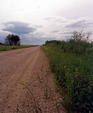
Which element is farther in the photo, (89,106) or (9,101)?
(9,101)

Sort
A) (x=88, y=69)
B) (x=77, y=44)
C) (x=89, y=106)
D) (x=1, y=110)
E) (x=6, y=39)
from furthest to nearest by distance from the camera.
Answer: (x=6, y=39)
(x=77, y=44)
(x=88, y=69)
(x=1, y=110)
(x=89, y=106)

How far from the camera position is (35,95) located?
2949mm

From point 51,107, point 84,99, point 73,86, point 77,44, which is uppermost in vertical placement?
point 77,44

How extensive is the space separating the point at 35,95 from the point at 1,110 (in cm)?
98

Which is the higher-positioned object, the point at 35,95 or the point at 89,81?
the point at 89,81

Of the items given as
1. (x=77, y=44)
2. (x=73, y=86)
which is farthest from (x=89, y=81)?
(x=77, y=44)

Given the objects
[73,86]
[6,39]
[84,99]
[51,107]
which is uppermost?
[6,39]

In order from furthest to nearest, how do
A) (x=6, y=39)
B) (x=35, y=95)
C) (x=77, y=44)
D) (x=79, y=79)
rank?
(x=6, y=39) < (x=77, y=44) < (x=35, y=95) < (x=79, y=79)

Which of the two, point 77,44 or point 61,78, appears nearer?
point 61,78

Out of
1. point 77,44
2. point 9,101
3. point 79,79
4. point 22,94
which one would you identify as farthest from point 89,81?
point 77,44

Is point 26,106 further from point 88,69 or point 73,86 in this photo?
point 88,69

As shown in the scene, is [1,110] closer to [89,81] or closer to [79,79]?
[79,79]

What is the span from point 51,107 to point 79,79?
1.04 metres

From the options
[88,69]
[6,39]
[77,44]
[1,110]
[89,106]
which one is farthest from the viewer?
[6,39]
